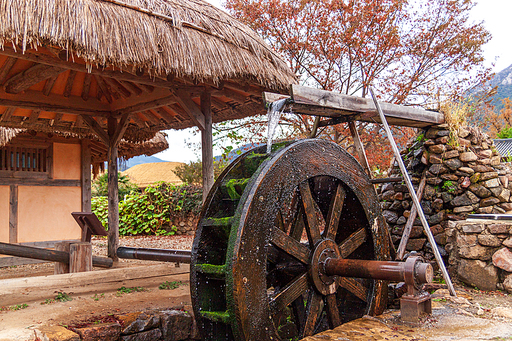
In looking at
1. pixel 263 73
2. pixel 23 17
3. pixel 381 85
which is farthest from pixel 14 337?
pixel 381 85

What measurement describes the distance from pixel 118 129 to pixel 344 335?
478cm

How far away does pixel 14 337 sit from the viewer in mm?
3062

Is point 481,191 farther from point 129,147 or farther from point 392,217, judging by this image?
point 129,147

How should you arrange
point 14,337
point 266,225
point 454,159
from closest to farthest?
point 266,225 → point 14,337 → point 454,159

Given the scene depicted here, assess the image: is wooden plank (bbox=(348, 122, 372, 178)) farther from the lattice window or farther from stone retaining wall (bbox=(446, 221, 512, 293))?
the lattice window

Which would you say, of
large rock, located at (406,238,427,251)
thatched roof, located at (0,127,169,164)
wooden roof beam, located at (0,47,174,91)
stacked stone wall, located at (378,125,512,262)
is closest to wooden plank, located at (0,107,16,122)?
thatched roof, located at (0,127,169,164)

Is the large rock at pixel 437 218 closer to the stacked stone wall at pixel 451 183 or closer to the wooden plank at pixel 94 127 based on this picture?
the stacked stone wall at pixel 451 183

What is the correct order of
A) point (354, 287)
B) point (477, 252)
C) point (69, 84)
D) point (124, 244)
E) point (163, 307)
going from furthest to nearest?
1. point (124, 244)
2. point (69, 84)
3. point (477, 252)
4. point (163, 307)
5. point (354, 287)

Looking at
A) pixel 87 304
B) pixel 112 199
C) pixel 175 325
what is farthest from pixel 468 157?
pixel 112 199

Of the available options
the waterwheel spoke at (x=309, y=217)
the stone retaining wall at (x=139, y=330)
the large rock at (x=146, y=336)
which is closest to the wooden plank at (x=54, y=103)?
the stone retaining wall at (x=139, y=330)

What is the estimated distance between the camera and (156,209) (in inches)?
488

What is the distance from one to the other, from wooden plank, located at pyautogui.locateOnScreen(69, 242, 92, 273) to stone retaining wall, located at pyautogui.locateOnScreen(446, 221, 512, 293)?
14.7 ft

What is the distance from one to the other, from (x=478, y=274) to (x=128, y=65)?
4679 millimetres

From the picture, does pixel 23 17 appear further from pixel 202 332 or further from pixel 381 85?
pixel 381 85
